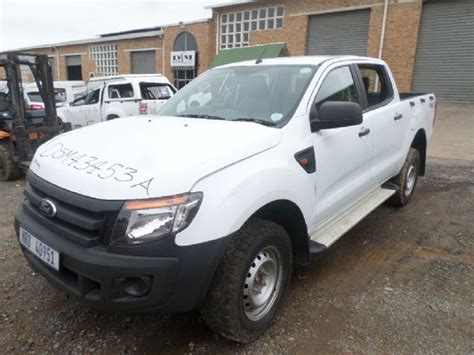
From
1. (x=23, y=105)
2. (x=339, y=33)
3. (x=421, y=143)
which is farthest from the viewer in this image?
(x=339, y=33)

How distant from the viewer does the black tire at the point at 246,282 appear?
7.10 feet

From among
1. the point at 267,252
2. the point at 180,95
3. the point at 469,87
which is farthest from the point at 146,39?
the point at 267,252

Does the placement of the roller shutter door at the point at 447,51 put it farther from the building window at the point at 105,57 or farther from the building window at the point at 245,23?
the building window at the point at 105,57

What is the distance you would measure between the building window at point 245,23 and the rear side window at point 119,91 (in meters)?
13.1

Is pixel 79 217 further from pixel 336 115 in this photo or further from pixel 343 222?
pixel 343 222

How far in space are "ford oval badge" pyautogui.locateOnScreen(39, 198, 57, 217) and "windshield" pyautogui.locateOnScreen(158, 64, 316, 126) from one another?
52.4 inches

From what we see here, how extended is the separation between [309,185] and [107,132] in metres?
1.46

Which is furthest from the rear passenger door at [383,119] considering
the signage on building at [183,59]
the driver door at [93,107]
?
the signage on building at [183,59]

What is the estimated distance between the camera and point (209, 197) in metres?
2.00

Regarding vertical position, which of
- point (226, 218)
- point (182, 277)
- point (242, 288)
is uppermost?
point (226, 218)

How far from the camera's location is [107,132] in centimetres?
271

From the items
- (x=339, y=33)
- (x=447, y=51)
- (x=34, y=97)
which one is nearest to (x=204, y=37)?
(x=339, y=33)

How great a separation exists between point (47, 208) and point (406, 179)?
4.23m

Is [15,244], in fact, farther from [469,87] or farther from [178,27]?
[178,27]
